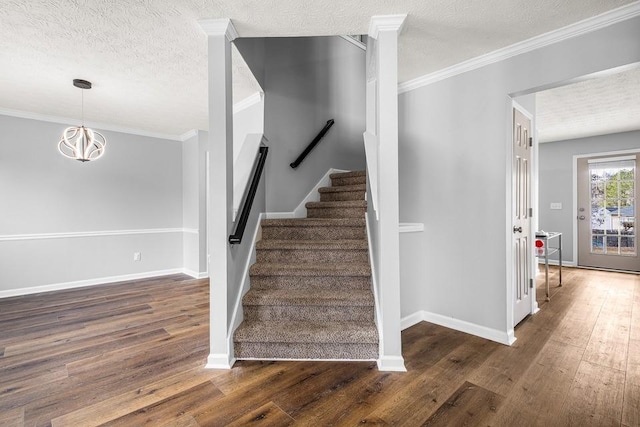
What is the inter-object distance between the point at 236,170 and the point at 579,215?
624 cm

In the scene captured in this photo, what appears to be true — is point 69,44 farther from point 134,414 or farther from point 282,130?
point 134,414

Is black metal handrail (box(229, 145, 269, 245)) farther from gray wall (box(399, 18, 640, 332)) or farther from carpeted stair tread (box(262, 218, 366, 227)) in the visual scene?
gray wall (box(399, 18, 640, 332))

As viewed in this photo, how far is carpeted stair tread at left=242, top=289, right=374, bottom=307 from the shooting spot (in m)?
2.31

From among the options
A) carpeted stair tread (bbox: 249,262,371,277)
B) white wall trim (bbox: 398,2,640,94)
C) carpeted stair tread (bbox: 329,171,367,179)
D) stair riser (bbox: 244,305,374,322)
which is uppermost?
white wall trim (bbox: 398,2,640,94)

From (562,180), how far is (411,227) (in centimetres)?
477

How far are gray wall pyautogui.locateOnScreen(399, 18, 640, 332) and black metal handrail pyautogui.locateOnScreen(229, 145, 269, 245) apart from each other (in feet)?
4.78

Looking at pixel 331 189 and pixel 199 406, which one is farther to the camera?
pixel 331 189

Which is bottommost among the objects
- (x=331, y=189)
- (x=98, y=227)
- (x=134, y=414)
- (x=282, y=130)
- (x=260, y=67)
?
(x=134, y=414)

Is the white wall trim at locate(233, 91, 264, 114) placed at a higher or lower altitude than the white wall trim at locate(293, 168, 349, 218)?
higher

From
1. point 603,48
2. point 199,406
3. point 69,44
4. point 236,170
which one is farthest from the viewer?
point 236,170

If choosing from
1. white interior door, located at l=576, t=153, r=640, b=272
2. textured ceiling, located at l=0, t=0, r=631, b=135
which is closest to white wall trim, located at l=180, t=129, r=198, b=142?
textured ceiling, located at l=0, t=0, r=631, b=135

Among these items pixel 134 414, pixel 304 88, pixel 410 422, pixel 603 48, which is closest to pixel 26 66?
pixel 304 88

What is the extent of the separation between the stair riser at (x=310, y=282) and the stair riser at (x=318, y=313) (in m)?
0.23

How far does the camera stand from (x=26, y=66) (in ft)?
8.68
